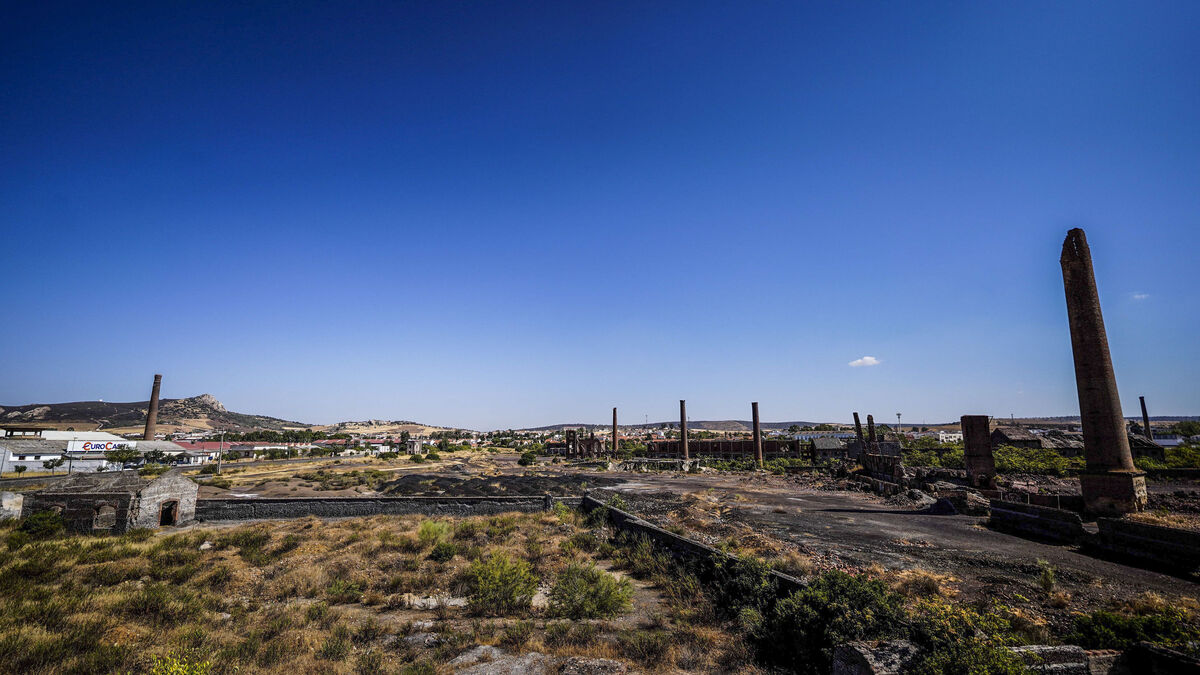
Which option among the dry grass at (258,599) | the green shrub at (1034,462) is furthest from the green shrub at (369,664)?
the green shrub at (1034,462)

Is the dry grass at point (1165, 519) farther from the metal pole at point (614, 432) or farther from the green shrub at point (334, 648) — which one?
the metal pole at point (614, 432)

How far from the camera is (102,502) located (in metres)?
18.9

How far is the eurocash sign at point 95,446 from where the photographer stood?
5422cm

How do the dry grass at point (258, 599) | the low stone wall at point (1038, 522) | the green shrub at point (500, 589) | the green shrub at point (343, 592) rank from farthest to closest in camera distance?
the low stone wall at point (1038, 522)
the green shrub at point (343, 592)
the green shrub at point (500, 589)
the dry grass at point (258, 599)

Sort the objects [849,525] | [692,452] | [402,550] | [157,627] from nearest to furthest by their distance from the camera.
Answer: [157,627] < [402,550] < [849,525] < [692,452]

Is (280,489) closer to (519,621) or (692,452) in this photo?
(519,621)

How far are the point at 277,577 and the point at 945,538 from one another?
2293 cm

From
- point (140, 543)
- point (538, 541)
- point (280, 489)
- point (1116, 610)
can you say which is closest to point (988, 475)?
point (1116, 610)

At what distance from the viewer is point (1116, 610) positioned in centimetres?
985

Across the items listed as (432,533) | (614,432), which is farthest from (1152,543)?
(614,432)

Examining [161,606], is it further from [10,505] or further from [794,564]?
[10,505]

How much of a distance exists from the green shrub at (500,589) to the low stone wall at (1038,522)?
61.8 ft

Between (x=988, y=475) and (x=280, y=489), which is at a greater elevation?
(x=988, y=475)

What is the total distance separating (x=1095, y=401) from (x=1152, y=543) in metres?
7.30
